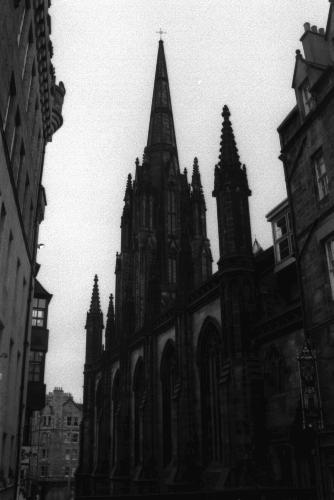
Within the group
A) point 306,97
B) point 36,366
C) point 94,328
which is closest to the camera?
point 306,97

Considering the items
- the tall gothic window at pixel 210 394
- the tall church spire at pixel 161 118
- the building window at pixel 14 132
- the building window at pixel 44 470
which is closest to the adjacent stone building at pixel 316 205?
the building window at pixel 14 132

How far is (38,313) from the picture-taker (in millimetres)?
32375

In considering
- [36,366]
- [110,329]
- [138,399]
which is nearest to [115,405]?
[110,329]

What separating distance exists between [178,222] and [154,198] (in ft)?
14.3

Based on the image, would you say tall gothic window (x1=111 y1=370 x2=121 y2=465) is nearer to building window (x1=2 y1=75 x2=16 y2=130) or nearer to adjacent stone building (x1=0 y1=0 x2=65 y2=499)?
adjacent stone building (x1=0 y1=0 x2=65 y2=499)

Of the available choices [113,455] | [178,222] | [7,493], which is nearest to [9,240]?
[7,493]

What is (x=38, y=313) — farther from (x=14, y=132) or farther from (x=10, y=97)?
(x=10, y=97)

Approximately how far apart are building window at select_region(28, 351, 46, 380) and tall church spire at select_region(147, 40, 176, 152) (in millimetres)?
41946

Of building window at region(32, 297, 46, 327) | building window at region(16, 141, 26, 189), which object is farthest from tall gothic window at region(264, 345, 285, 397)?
building window at region(32, 297, 46, 327)

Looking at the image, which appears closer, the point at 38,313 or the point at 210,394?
the point at 210,394

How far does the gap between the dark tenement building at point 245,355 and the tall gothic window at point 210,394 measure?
6 centimetres

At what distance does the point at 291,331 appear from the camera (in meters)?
21.3

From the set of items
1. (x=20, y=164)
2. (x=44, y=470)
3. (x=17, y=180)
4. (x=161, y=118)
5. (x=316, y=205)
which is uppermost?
(x=161, y=118)

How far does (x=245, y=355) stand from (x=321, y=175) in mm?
9170
